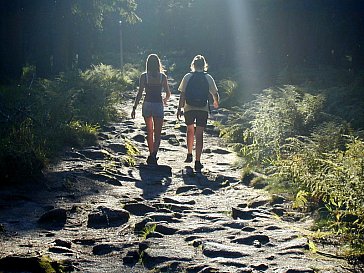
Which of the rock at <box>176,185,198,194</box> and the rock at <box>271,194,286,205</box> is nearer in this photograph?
the rock at <box>271,194,286,205</box>

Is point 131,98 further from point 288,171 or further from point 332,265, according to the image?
point 332,265

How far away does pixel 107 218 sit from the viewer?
26.1 ft

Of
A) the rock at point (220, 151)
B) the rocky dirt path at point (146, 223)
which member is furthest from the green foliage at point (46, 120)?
the rock at point (220, 151)

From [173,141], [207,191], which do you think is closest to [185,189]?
[207,191]

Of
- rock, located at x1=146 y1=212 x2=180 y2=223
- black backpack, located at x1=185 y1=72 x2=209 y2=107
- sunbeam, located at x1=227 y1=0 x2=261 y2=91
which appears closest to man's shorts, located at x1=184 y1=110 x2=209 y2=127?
black backpack, located at x1=185 y1=72 x2=209 y2=107

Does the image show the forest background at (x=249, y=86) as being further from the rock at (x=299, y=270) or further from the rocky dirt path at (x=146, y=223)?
the rock at (x=299, y=270)

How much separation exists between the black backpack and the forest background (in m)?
1.44

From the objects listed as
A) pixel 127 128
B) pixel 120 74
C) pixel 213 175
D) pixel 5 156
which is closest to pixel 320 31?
pixel 120 74

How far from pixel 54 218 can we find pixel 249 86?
17143 mm

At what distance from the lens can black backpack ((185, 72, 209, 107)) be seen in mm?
12180

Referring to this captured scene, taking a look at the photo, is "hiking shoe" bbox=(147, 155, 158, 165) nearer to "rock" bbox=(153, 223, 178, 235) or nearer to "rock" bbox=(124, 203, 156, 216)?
"rock" bbox=(124, 203, 156, 216)

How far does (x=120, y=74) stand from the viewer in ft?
104

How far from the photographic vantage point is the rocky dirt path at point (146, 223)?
20.4ft

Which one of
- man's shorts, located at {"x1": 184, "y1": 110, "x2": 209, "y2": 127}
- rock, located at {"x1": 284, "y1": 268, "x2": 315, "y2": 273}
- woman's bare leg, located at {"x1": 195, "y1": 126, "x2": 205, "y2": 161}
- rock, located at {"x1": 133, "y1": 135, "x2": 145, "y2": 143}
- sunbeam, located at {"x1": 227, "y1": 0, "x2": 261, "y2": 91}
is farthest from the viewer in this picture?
sunbeam, located at {"x1": 227, "y1": 0, "x2": 261, "y2": 91}
